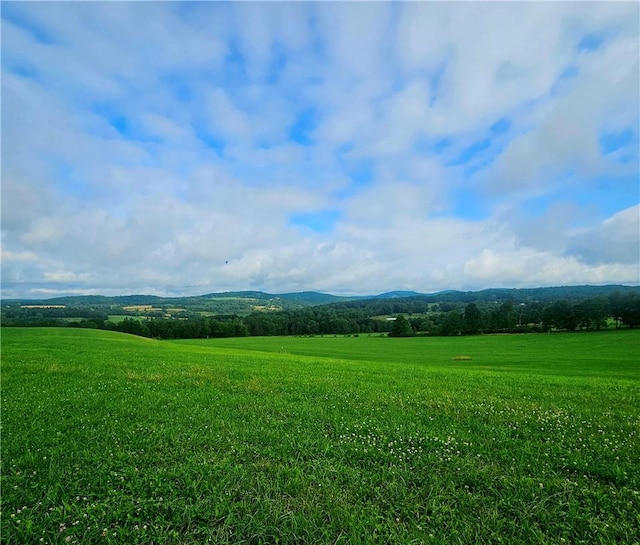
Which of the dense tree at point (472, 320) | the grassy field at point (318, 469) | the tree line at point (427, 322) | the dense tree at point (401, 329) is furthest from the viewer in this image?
the dense tree at point (401, 329)

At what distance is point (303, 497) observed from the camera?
5.21 meters

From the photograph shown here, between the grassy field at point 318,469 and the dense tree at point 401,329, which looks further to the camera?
the dense tree at point 401,329

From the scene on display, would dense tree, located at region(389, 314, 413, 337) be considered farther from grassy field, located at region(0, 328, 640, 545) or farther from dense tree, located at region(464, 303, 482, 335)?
grassy field, located at region(0, 328, 640, 545)

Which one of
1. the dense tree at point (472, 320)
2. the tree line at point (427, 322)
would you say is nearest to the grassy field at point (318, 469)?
the tree line at point (427, 322)

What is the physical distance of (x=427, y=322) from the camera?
121 metres

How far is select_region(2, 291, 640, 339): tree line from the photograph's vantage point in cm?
9162

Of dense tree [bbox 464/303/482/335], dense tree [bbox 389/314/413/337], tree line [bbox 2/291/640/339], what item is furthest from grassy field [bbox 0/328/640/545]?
dense tree [bbox 389/314/413/337]

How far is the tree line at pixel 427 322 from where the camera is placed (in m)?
91.6

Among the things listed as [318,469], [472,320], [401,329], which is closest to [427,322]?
[401,329]

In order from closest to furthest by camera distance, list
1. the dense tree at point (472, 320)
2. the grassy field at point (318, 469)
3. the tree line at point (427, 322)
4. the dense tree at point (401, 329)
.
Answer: the grassy field at point (318, 469) < the tree line at point (427, 322) < the dense tree at point (472, 320) < the dense tree at point (401, 329)

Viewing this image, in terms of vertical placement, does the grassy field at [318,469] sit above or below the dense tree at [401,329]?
above

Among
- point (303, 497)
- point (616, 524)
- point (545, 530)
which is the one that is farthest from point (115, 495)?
point (616, 524)

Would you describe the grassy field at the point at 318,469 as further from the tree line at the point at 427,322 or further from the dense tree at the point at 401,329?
the dense tree at the point at 401,329

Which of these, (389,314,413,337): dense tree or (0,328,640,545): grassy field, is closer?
(0,328,640,545): grassy field
